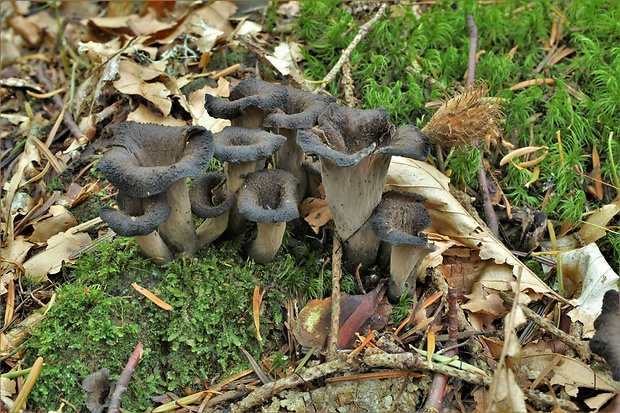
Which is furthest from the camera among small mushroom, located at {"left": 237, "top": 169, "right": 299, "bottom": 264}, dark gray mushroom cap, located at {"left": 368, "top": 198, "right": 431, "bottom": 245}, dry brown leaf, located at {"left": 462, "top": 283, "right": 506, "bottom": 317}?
dry brown leaf, located at {"left": 462, "top": 283, "right": 506, "bottom": 317}

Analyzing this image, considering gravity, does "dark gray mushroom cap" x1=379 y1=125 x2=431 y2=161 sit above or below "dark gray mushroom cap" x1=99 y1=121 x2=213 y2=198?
above

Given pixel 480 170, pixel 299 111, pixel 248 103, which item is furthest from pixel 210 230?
pixel 480 170

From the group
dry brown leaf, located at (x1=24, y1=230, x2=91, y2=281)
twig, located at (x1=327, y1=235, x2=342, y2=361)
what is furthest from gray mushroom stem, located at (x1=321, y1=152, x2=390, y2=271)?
dry brown leaf, located at (x1=24, y1=230, x2=91, y2=281)

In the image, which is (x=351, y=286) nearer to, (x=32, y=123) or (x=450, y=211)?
(x=450, y=211)

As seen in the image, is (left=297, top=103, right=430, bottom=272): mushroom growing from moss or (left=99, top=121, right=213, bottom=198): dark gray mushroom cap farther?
(left=297, top=103, right=430, bottom=272): mushroom growing from moss

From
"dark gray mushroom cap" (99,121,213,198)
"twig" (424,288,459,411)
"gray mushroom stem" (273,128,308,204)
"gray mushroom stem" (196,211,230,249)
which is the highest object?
"dark gray mushroom cap" (99,121,213,198)

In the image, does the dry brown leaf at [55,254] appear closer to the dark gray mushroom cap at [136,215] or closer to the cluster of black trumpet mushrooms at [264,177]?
the cluster of black trumpet mushrooms at [264,177]

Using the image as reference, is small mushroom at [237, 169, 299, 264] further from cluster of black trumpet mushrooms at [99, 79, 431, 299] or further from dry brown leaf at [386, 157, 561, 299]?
dry brown leaf at [386, 157, 561, 299]

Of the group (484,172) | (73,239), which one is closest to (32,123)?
(73,239)
